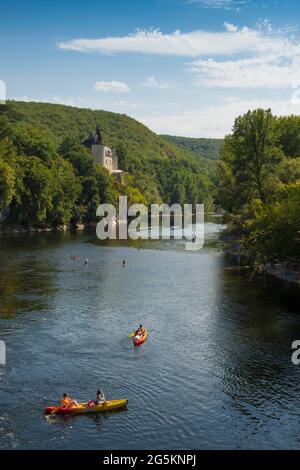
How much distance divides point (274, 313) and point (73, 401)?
1159 inches

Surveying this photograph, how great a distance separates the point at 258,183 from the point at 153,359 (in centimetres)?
6185

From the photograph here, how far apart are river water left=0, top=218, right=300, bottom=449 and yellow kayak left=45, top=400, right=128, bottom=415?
15.1 inches

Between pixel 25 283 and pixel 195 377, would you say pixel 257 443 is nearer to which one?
pixel 195 377

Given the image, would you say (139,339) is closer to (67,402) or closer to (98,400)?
(98,400)

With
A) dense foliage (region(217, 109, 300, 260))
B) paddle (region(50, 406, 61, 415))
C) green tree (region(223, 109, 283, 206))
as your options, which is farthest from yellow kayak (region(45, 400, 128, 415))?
green tree (region(223, 109, 283, 206))

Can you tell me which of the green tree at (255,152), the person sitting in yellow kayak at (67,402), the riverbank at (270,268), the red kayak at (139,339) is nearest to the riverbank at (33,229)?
the green tree at (255,152)

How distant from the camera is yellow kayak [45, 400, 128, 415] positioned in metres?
32.4

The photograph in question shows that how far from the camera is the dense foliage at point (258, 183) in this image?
74.3 metres

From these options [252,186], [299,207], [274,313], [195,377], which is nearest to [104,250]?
[252,186]

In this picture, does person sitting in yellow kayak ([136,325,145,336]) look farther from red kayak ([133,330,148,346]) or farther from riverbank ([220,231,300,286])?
riverbank ([220,231,300,286])

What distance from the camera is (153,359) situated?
42.4 metres

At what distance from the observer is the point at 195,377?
3881 centimetres

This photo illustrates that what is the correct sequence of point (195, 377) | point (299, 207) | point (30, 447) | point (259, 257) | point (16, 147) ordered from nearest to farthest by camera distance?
point (30, 447) → point (195, 377) → point (299, 207) → point (259, 257) → point (16, 147)

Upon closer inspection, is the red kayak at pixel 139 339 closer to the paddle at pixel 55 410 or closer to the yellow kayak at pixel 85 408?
the yellow kayak at pixel 85 408
